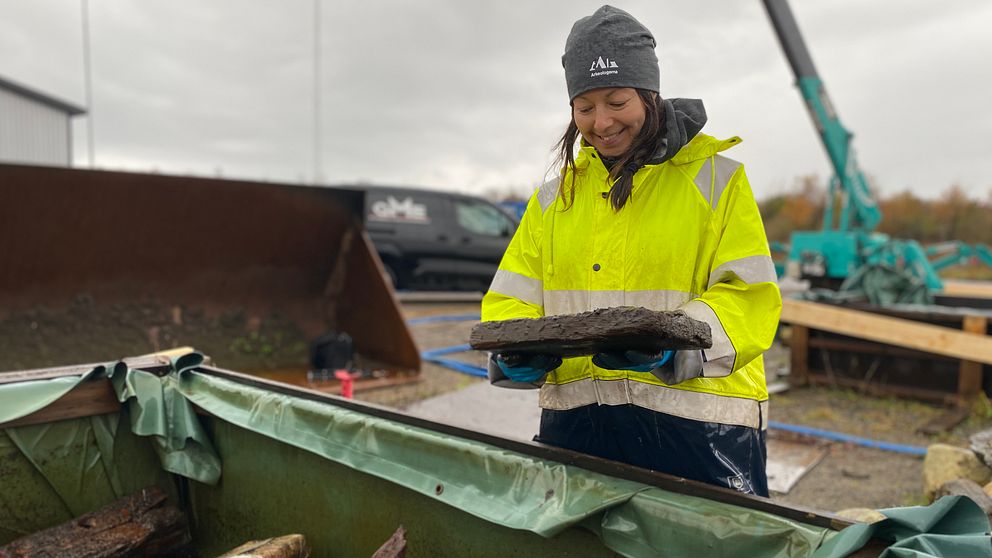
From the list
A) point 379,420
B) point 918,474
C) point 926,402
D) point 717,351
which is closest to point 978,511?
point 717,351

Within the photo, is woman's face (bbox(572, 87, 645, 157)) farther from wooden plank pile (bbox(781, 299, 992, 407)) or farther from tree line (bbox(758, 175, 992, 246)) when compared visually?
tree line (bbox(758, 175, 992, 246))

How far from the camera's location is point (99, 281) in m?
5.18

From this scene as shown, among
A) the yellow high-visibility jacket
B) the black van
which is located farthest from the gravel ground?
the black van

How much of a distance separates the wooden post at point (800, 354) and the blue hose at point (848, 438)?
1.53m

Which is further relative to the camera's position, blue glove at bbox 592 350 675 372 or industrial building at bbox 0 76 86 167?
industrial building at bbox 0 76 86 167

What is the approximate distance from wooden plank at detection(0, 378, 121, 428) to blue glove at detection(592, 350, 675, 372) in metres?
2.02

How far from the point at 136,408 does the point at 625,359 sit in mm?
1993

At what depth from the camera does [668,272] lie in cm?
146

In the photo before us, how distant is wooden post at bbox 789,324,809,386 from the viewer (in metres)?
6.33

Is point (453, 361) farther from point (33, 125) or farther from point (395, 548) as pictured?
point (33, 125)

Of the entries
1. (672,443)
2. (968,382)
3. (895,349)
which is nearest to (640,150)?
(672,443)

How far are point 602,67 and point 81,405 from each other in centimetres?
218

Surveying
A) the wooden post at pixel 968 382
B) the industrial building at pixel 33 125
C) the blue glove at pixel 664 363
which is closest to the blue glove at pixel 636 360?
the blue glove at pixel 664 363

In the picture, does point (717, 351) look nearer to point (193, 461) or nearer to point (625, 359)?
point (625, 359)
